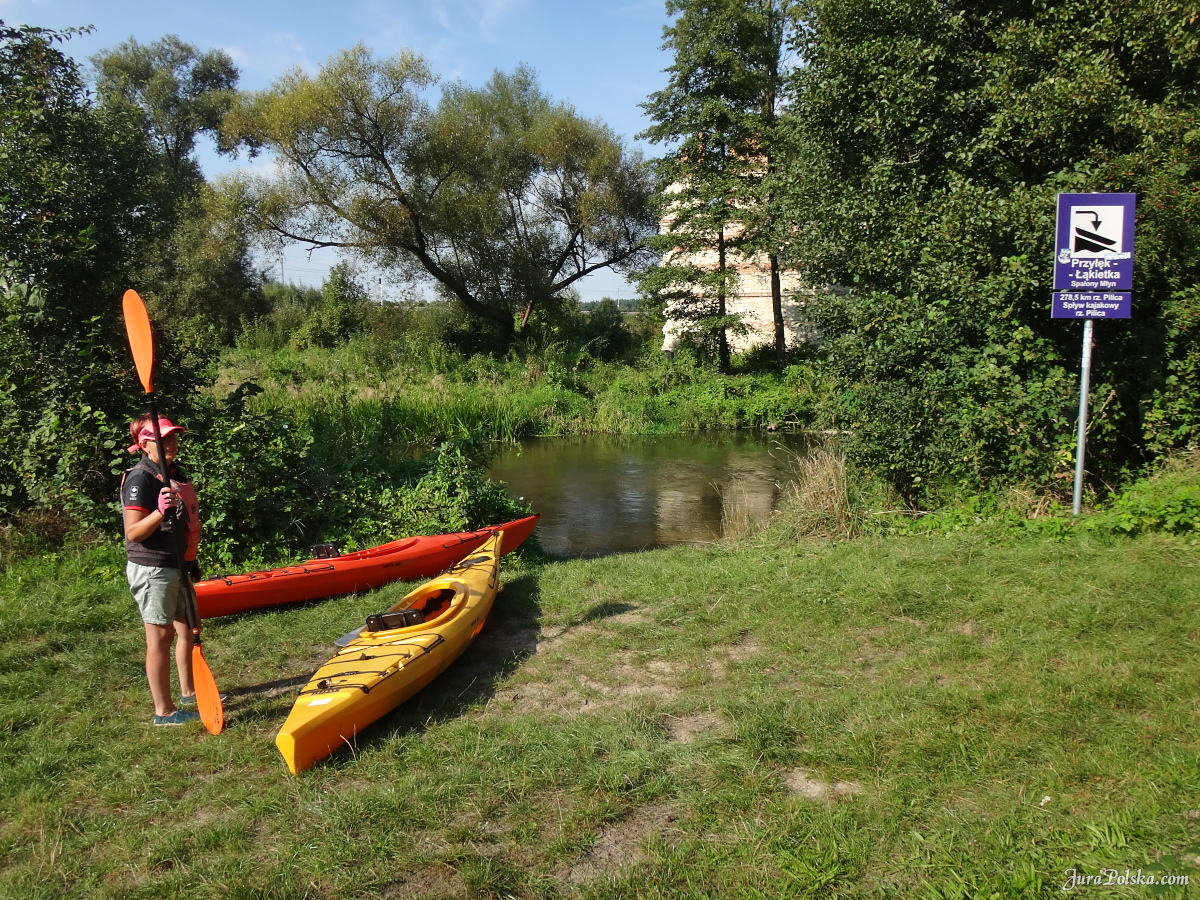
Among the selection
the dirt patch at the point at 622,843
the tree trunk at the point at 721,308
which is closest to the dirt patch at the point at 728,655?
the dirt patch at the point at 622,843

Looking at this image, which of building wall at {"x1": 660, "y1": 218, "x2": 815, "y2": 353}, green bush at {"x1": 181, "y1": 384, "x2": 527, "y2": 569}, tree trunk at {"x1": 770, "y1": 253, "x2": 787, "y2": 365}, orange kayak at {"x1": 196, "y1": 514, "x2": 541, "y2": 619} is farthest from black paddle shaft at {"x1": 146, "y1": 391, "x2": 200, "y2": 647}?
tree trunk at {"x1": 770, "y1": 253, "x2": 787, "y2": 365}

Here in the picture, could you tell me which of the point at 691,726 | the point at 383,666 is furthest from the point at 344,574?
the point at 691,726

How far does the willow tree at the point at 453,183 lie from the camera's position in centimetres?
2128

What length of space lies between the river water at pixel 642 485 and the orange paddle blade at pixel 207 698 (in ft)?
16.2

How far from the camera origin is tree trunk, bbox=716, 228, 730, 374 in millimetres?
20719

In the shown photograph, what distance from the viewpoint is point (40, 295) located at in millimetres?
6703

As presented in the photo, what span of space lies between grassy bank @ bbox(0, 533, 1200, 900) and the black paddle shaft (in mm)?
565

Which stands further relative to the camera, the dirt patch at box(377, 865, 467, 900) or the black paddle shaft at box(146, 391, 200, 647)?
the black paddle shaft at box(146, 391, 200, 647)

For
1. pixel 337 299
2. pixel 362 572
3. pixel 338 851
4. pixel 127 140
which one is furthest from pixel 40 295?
pixel 337 299

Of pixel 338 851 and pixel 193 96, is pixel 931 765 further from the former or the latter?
pixel 193 96

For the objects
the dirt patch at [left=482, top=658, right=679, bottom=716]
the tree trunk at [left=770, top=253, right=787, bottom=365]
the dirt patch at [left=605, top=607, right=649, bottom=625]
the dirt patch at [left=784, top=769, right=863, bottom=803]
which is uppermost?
the tree trunk at [left=770, top=253, right=787, bottom=365]

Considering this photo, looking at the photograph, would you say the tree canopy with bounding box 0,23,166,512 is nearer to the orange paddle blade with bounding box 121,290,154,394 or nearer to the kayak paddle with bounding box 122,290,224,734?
the orange paddle blade with bounding box 121,290,154,394

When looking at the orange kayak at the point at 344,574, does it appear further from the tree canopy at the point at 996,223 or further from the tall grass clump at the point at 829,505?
the tree canopy at the point at 996,223

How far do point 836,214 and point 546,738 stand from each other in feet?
22.2
